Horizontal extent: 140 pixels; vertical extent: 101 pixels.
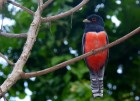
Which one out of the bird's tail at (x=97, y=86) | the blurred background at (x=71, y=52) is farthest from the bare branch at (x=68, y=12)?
the bird's tail at (x=97, y=86)

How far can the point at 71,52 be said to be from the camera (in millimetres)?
3303

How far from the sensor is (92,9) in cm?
259

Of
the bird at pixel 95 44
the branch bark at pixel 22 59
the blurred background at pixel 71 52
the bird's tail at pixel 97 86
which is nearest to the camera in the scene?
the bird's tail at pixel 97 86

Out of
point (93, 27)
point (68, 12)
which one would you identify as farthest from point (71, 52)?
point (93, 27)

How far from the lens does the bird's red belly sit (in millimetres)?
2180

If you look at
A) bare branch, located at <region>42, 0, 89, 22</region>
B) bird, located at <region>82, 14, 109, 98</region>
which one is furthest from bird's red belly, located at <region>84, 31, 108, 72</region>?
bare branch, located at <region>42, 0, 89, 22</region>

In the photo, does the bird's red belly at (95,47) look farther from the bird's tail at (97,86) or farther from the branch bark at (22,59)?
the branch bark at (22,59)

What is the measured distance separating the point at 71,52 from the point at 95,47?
1.09 meters

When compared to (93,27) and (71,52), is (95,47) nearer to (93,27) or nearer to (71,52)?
(93,27)

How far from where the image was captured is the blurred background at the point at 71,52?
2.77 meters

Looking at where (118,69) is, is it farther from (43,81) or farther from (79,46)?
(43,81)

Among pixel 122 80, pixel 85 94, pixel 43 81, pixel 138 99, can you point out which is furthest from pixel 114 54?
pixel 43 81

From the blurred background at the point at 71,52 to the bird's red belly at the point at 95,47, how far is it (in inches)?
7.6

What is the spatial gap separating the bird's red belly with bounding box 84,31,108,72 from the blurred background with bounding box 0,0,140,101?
0.64 feet
